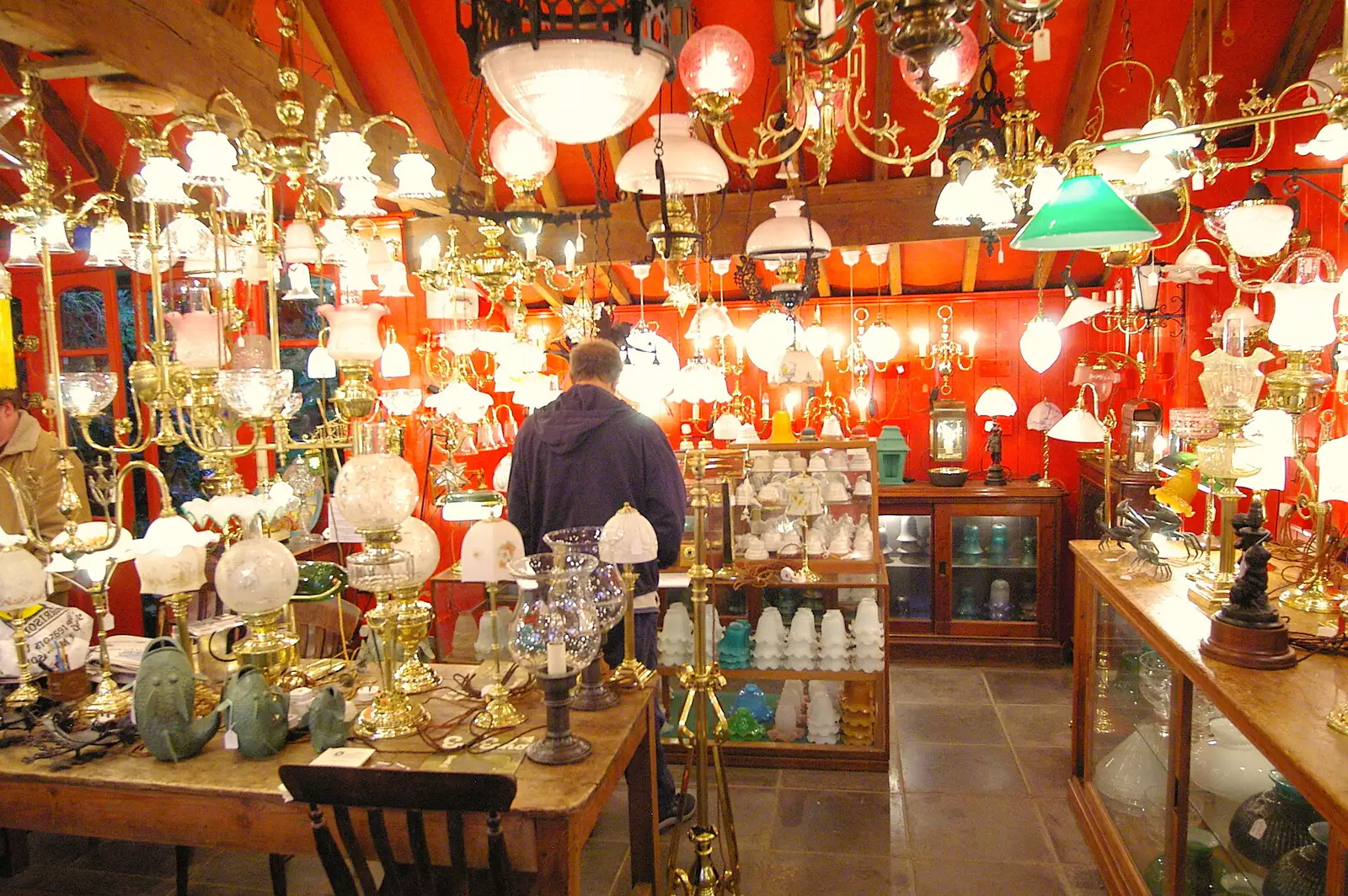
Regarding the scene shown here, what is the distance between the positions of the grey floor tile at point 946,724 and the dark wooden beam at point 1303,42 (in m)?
3.80

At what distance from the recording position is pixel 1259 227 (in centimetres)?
259

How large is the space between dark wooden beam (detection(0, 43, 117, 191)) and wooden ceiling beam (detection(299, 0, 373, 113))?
1.37m

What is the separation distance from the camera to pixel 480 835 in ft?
6.46

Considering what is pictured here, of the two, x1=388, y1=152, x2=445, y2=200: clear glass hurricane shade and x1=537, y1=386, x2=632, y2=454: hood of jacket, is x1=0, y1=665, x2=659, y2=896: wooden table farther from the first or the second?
x1=388, y1=152, x2=445, y2=200: clear glass hurricane shade

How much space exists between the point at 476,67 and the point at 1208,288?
4860mm

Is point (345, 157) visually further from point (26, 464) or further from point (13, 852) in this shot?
point (13, 852)

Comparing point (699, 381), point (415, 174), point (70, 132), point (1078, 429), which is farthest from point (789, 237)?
point (70, 132)

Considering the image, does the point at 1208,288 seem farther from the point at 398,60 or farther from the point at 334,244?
the point at 398,60

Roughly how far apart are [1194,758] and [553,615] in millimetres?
1849

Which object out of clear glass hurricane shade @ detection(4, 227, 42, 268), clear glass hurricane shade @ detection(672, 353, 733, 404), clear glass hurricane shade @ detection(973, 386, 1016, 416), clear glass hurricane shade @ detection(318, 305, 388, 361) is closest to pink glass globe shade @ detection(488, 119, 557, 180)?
clear glass hurricane shade @ detection(318, 305, 388, 361)

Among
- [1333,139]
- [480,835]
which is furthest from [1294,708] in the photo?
[480,835]

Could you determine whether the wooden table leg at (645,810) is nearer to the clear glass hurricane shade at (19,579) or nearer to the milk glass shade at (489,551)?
the milk glass shade at (489,551)

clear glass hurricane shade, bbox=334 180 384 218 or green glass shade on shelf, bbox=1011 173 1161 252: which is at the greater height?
clear glass hurricane shade, bbox=334 180 384 218

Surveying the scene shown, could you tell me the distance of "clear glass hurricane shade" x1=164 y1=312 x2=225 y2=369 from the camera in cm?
254
